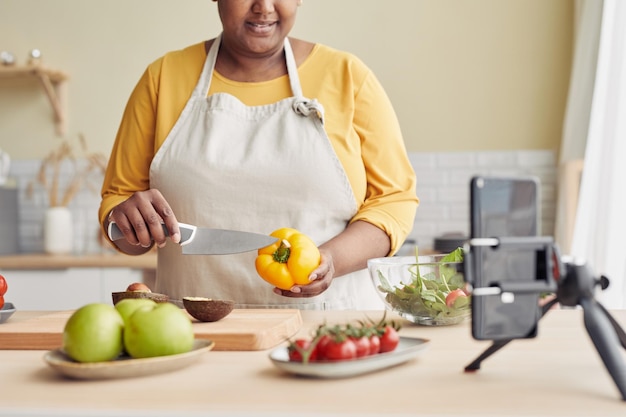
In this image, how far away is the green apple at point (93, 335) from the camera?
117cm

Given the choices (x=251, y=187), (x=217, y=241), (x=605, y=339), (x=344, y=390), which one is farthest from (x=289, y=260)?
(x=605, y=339)

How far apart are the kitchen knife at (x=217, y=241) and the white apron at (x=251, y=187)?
27 centimetres

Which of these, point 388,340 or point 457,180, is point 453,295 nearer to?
point 388,340

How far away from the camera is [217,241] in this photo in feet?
5.88

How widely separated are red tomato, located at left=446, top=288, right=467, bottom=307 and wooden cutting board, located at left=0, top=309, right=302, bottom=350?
30cm

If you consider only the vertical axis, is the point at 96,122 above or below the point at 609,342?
above

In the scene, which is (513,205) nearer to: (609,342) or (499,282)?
(499,282)

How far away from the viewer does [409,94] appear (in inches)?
165

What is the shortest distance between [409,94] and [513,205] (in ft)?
10.4

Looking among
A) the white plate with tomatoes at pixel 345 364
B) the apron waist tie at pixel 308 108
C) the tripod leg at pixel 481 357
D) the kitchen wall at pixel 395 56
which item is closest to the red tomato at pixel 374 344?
the white plate with tomatoes at pixel 345 364

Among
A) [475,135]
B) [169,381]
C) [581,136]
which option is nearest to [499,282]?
[169,381]

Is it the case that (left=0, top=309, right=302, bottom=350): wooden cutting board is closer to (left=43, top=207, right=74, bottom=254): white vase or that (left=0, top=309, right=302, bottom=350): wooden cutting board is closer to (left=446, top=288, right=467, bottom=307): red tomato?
(left=446, top=288, right=467, bottom=307): red tomato

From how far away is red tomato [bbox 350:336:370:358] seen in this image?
1.17 meters

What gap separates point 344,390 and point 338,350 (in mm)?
60
